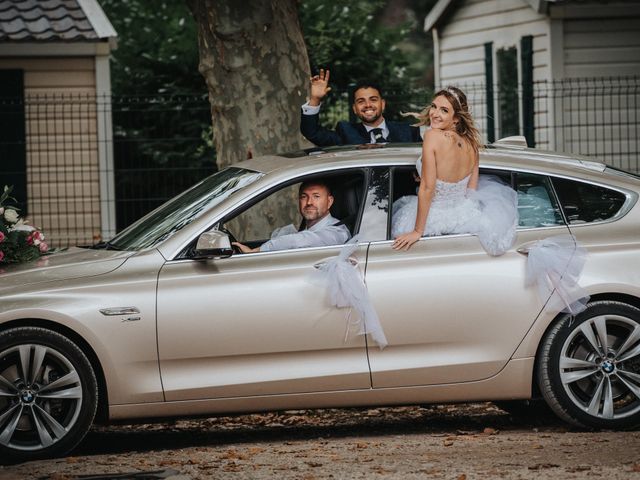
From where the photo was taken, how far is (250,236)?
9859 millimetres

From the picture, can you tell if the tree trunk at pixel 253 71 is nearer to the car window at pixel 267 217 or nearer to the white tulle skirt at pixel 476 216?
the car window at pixel 267 217

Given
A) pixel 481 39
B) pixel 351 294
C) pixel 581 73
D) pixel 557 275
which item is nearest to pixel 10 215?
pixel 351 294

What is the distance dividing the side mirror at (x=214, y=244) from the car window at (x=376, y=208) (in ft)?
2.61

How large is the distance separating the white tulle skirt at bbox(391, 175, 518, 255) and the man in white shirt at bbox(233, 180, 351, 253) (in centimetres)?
34

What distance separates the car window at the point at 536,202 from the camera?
24.3 ft

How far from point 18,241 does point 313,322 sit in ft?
6.84

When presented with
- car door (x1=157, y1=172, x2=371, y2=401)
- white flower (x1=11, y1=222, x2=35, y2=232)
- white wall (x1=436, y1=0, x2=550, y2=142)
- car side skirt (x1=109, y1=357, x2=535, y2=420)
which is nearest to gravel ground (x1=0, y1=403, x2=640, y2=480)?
car side skirt (x1=109, y1=357, x2=535, y2=420)

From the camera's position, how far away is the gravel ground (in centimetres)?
640

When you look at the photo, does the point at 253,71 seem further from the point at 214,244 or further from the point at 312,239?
the point at 214,244

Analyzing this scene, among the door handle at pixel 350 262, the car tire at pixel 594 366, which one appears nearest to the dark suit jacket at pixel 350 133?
the door handle at pixel 350 262

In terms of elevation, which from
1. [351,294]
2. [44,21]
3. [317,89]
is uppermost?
[44,21]

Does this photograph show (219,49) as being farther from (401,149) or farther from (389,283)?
(389,283)

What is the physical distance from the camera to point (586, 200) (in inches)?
294

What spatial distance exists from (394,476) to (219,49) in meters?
5.40
